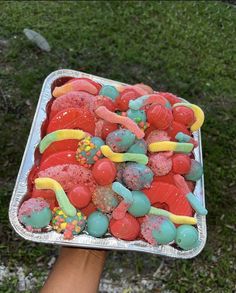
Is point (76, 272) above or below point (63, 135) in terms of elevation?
below

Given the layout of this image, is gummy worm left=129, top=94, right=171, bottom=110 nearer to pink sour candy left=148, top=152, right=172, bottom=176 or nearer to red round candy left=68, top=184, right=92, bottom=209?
pink sour candy left=148, top=152, right=172, bottom=176

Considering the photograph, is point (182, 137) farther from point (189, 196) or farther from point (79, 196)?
point (79, 196)

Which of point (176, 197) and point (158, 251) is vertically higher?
point (176, 197)

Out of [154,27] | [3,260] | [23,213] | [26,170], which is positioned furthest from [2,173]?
[154,27]

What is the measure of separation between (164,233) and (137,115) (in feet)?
1.42

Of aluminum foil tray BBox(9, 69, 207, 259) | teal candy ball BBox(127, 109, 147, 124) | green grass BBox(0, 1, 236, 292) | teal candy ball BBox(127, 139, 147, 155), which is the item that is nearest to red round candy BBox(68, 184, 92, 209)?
aluminum foil tray BBox(9, 69, 207, 259)

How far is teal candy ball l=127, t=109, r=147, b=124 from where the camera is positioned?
183 cm

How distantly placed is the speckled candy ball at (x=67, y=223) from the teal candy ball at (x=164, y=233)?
248mm

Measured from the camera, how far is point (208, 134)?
301 cm

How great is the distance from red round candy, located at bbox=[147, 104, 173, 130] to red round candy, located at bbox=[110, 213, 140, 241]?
36cm

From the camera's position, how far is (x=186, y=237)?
5.64 feet

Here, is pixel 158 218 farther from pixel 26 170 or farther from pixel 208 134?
pixel 208 134

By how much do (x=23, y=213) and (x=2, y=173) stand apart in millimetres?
1025

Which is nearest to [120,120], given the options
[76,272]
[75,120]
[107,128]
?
[107,128]
